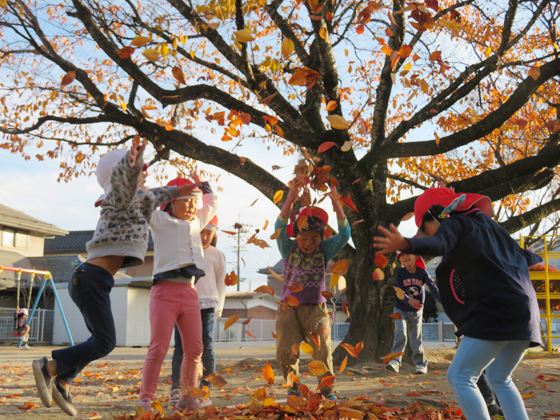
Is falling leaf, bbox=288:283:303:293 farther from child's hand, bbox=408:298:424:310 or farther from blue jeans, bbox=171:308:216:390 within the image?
child's hand, bbox=408:298:424:310

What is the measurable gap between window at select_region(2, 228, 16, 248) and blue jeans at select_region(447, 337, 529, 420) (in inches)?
983

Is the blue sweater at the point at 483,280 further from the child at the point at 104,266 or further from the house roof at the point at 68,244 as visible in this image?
the house roof at the point at 68,244

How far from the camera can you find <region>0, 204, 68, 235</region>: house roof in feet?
74.0

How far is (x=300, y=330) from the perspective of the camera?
3.90 m

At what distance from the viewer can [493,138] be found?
1341cm

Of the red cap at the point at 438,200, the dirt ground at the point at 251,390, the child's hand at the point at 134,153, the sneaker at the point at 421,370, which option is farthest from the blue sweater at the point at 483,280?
the sneaker at the point at 421,370

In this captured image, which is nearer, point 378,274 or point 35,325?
point 378,274

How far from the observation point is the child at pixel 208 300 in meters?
4.51

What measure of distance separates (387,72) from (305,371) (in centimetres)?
456

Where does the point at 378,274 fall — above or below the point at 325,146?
below

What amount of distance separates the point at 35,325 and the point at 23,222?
5.93 m

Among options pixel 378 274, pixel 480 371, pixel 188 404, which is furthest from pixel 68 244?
pixel 480 371

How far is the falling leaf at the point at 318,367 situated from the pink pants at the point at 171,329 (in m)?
0.85

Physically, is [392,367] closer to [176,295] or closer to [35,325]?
[176,295]
